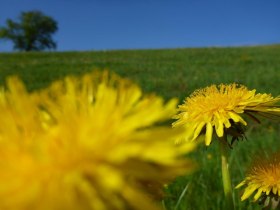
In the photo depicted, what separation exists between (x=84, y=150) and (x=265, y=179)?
863 millimetres

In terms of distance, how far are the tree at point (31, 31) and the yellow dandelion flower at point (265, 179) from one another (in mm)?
58609

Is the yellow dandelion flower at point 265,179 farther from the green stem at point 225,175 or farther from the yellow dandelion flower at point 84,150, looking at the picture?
the yellow dandelion flower at point 84,150

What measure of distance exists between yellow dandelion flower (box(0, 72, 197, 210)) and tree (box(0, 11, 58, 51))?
59.1 metres

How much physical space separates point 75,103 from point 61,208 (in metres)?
0.25

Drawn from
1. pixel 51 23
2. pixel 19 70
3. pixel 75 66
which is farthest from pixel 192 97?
pixel 51 23

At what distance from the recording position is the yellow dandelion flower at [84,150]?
24.0 inches

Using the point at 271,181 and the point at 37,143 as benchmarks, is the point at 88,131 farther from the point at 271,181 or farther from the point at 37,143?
the point at 271,181

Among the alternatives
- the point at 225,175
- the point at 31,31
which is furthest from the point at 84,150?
the point at 31,31

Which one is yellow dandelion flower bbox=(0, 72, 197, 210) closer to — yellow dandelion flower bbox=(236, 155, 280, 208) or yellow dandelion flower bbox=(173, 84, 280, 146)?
yellow dandelion flower bbox=(173, 84, 280, 146)

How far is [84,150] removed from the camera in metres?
0.67

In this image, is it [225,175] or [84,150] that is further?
[225,175]

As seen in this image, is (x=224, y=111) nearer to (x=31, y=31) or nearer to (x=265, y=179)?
(x=265, y=179)

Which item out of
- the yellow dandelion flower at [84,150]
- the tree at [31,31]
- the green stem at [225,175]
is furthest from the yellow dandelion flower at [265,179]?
the tree at [31,31]

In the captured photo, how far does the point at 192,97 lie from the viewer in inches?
60.2
